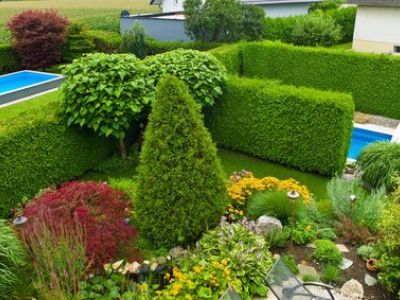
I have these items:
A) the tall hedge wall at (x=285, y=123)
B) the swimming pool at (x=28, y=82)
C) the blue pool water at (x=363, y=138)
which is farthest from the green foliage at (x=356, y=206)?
the swimming pool at (x=28, y=82)

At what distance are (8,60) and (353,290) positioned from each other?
19533 mm

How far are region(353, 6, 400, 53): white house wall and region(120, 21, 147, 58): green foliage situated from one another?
1113 centimetres

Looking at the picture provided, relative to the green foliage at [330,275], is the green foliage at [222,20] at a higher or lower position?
higher

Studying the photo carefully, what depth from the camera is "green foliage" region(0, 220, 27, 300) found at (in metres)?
4.95

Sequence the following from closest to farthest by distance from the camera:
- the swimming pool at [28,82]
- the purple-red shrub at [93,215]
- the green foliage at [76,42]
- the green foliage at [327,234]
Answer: the purple-red shrub at [93,215] → the green foliage at [327,234] → the swimming pool at [28,82] → the green foliage at [76,42]

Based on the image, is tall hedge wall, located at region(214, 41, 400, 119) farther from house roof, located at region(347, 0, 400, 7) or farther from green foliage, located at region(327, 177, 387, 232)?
green foliage, located at region(327, 177, 387, 232)

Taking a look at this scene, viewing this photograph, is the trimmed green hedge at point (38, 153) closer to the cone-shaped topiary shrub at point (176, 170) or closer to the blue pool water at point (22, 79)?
the cone-shaped topiary shrub at point (176, 170)

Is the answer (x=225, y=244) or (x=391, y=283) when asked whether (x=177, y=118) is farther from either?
(x=391, y=283)

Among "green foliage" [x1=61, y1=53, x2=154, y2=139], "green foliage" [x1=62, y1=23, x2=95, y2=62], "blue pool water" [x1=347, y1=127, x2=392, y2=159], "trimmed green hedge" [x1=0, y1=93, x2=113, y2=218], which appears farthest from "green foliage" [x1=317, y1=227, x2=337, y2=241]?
"green foliage" [x1=62, y1=23, x2=95, y2=62]

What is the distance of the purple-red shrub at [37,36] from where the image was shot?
18875 millimetres

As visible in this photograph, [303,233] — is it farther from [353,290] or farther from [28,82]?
[28,82]

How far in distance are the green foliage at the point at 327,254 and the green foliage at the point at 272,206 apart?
0.80 m

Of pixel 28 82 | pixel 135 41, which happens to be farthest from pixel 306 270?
pixel 28 82

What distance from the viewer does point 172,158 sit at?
5.57 meters
